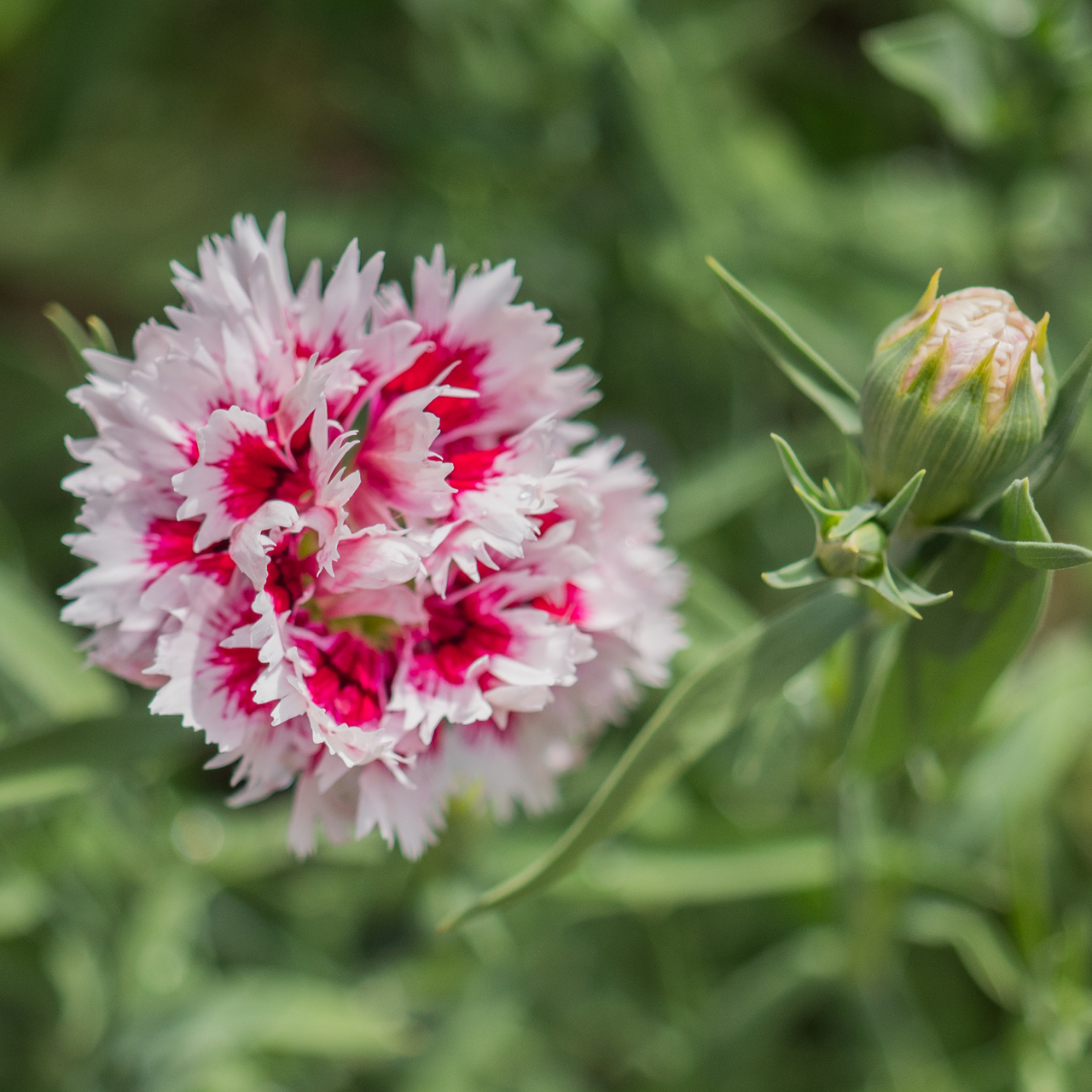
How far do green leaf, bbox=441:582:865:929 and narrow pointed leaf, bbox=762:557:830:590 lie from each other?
6 centimetres

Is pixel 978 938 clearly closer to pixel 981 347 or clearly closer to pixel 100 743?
pixel 981 347

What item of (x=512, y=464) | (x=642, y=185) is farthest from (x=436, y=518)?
(x=642, y=185)

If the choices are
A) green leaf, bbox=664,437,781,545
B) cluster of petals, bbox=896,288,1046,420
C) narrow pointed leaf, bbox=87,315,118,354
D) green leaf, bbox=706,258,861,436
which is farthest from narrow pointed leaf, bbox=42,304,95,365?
green leaf, bbox=664,437,781,545

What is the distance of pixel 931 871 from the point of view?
4.66ft

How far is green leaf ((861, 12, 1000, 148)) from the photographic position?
1.64 metres

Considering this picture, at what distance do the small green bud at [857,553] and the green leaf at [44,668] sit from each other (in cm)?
83

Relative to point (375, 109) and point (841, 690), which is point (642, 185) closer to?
point (375, 109)

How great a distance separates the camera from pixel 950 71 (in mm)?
1707

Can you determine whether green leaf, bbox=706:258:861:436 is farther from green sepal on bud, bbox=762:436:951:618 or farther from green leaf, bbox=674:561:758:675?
green leaf, bbox=674:561:758:675

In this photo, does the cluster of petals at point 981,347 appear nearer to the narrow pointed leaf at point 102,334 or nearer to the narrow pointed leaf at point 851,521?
the narrow pointed leaf at point 851,521

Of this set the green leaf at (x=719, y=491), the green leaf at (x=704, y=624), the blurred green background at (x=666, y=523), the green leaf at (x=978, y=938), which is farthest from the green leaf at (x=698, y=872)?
the green leaf at (x=719, y=491)

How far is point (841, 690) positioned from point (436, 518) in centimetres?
57

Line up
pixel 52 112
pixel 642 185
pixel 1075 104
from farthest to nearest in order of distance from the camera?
1. pixel 52 112
2. pixel 642 185
3. pixel 1075 104

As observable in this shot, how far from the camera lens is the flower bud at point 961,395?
33.1 inches
